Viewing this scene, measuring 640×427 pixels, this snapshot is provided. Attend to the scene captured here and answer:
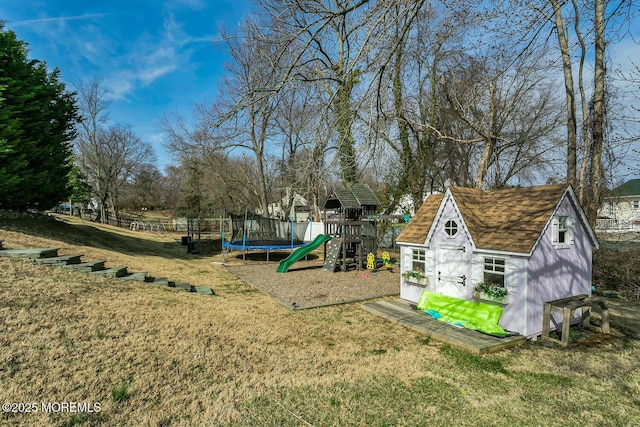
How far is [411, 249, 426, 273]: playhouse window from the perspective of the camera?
8781mm

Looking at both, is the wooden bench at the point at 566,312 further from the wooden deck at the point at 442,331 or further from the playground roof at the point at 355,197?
the playground roof at the point at 355,197

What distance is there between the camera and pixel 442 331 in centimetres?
679

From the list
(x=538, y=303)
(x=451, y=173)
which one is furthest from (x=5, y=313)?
(x=451, y=173)

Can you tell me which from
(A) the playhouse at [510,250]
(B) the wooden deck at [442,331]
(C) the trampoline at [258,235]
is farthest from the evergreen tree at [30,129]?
(A) the playhouse at [510,250]

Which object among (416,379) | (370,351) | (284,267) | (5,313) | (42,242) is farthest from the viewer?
(284,267)

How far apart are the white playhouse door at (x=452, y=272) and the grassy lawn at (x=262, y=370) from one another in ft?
5.55

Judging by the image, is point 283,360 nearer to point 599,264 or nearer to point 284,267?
point 284,267

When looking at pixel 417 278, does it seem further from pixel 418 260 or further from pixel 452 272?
pixel 452 272

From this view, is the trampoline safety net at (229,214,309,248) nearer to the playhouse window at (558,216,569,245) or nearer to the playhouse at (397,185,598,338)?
the playhouse at (397,185,598,338)

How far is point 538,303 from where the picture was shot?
21.8 feet

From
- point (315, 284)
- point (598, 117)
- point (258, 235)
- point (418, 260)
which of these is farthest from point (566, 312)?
→ point (258, 235)

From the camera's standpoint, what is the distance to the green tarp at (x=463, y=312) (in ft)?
22.4

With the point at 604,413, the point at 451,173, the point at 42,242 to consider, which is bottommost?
the point at 604,413

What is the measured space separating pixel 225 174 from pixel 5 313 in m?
24.9
